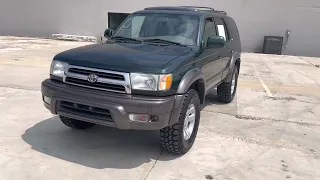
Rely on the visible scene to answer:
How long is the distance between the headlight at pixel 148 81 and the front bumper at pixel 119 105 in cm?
11

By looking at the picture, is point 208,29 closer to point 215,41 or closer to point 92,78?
A: point 215,41

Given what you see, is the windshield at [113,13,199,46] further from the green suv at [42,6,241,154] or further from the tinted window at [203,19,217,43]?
the tinted window at [203,19,217,43]

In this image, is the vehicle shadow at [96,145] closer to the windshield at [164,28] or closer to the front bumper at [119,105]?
the front bumper at [119,105]

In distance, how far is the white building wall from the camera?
55.0 ft

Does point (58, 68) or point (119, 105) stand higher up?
point (58, 68)

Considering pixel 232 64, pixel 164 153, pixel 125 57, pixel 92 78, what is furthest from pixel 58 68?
pixel 232 64

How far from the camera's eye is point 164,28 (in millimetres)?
4914

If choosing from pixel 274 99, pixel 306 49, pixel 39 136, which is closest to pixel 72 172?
pixel 39 136

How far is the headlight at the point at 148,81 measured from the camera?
11.8 ft

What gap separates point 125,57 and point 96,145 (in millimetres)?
1317

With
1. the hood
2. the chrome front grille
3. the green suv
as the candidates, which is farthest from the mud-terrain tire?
the chrome front grille

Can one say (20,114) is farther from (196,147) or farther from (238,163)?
(238,163)

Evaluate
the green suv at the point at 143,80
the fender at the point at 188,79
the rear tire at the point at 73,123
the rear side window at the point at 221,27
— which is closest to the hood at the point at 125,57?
the green suv at the point at 143,80

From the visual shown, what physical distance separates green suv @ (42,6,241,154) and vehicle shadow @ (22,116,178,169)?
247mm
